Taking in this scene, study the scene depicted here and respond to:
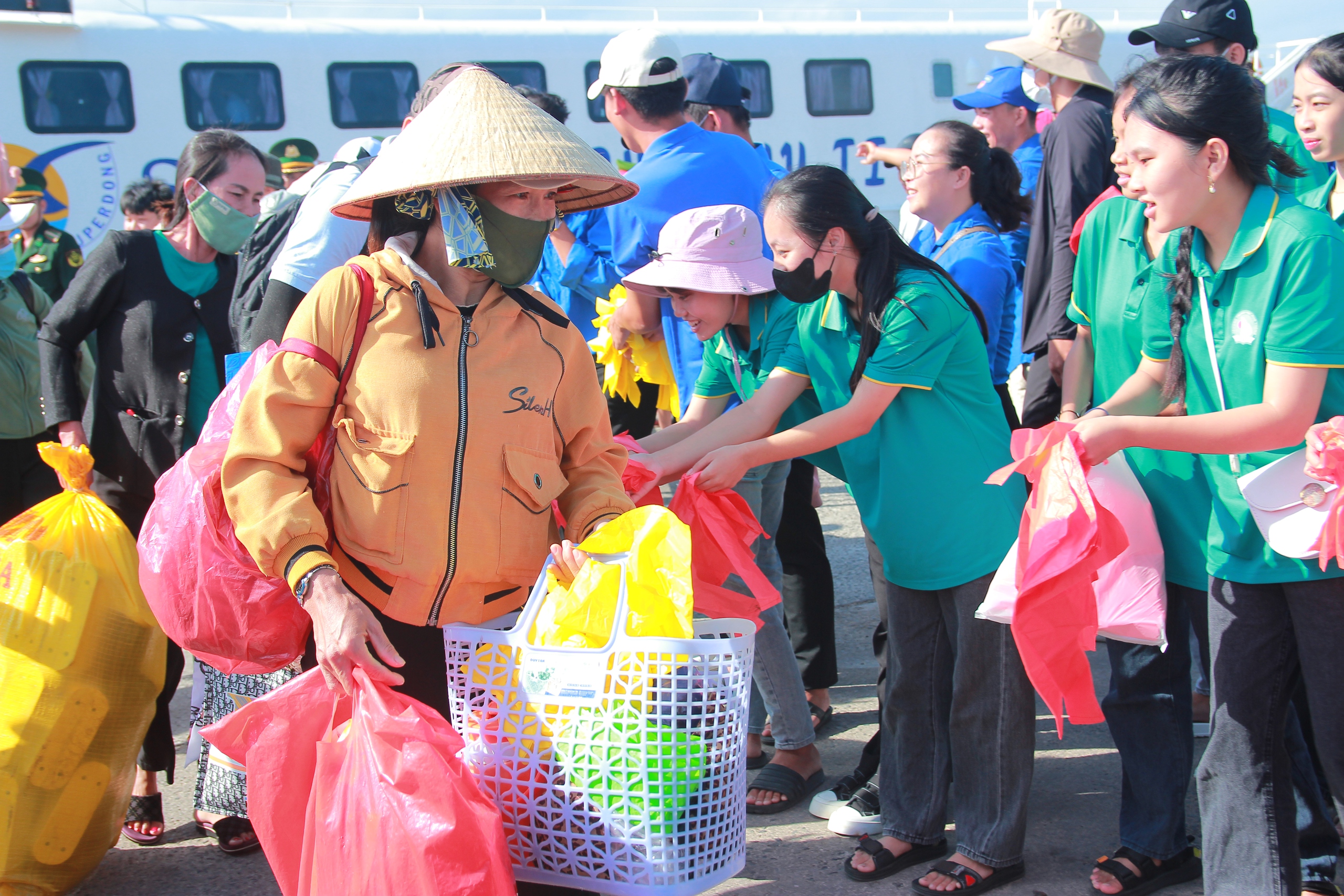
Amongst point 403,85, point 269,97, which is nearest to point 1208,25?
point 403,85

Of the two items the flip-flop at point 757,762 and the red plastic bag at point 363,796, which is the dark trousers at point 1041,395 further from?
the red plastic bag at point 363,796

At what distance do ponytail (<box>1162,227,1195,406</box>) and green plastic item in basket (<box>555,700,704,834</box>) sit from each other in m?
1.52

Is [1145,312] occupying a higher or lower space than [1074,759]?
higher

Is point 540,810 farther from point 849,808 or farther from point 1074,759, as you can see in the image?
point 1074,759

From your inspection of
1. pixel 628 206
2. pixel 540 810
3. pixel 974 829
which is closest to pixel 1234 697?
pixel 974 829

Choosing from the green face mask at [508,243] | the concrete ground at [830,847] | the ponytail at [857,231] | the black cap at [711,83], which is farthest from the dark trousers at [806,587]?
the green face mask at [508,243]

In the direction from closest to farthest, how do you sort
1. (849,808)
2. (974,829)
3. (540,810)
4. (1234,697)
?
1. (540,810)
2. (1234,697)
3. (974,829)
4. (849,808)

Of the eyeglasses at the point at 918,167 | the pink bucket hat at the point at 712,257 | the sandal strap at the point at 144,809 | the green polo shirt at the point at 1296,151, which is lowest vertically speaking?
the sandal strap at the point at 144,809

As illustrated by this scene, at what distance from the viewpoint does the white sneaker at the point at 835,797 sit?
11.5 ft

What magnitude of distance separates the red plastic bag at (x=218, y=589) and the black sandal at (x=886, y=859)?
65.5 inches

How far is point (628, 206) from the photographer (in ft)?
13.1

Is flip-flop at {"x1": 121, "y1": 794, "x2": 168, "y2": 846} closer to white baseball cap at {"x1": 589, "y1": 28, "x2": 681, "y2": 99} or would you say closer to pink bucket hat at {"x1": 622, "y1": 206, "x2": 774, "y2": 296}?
pink bucket hat at {"x1": 622, "y1": 206, "x2": 774, "y2": 296}

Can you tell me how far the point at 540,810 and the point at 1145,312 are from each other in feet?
6.17

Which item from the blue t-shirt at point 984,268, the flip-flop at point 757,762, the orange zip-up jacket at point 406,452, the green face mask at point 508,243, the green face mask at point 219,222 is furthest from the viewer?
the flip-flop at point 757,762
